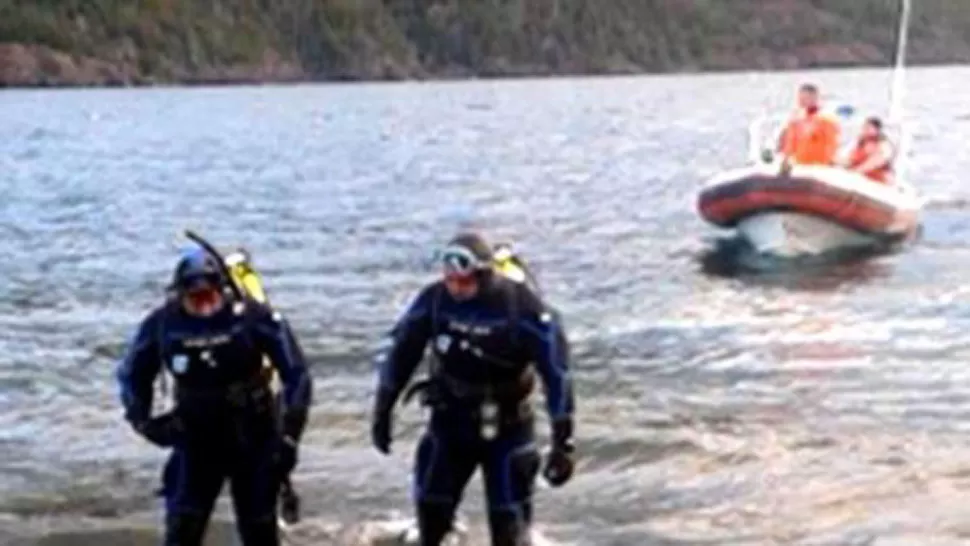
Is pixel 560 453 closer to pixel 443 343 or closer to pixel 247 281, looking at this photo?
pixel 443 343

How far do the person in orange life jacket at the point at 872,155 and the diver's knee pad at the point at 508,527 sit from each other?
18295 millimetres

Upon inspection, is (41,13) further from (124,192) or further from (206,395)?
(206,395)

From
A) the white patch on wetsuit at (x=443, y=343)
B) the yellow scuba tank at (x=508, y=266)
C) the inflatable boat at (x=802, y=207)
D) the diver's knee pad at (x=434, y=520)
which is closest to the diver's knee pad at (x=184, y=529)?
the diver's knee pad at (x=434, y=520)

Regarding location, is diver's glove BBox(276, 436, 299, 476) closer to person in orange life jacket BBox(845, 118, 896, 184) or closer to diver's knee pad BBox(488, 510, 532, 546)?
diver's knee pad BBox(488, 510, 532, 546)

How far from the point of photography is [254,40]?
505 feet

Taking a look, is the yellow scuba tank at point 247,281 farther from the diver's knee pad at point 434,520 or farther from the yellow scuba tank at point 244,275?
the diver's knee pad at point 434,520

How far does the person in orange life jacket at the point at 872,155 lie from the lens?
27781 millimetres

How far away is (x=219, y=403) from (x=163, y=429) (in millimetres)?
301

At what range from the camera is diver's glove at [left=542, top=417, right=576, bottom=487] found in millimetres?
9812

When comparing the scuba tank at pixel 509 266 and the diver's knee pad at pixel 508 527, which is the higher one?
the scuba tank at pixel 509 266

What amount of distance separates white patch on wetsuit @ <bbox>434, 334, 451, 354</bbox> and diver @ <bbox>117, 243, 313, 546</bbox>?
60 cm

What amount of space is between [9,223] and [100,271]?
32.3 feet

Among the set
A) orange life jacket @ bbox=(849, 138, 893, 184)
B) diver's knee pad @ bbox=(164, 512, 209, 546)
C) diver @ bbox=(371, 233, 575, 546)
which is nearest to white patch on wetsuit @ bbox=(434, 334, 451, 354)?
diver @ bbox=(371, 233, 575, 546)

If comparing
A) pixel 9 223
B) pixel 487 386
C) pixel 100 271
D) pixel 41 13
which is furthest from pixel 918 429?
pixel 41 13
